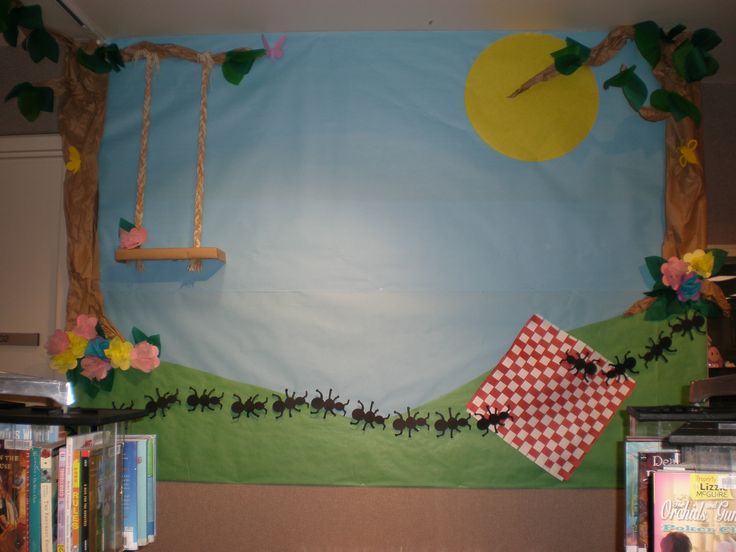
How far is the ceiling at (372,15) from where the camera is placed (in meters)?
2.64

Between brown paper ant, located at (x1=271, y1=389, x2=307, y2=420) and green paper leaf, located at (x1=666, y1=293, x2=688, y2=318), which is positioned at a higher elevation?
green paper leaf, located at (x1=666, y1=293, x2=688, y2=318)

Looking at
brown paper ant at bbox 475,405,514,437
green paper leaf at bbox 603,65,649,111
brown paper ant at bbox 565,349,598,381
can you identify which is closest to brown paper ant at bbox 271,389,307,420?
brown paper ant at bbox 475,405,514,437

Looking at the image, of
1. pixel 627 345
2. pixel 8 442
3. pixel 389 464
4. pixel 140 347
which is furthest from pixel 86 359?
pixel 627 345

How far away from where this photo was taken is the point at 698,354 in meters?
2.64

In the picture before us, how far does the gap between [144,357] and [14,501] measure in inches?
40.1

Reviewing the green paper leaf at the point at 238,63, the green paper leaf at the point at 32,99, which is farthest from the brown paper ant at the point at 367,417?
the green paper leaf at the point at 32,99

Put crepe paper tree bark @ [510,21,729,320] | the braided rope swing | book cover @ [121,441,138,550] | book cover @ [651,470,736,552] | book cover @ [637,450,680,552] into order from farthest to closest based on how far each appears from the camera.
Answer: the braided rope swing, crepe paper tree bark @ [510,21,729,320], book cover @ [121,441,138,550], book cover @ [637,450,680,552], book cover @ [651,470,736,552]

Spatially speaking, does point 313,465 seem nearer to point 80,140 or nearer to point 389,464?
point 389,464

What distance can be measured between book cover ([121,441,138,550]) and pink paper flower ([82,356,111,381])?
2.96 feet

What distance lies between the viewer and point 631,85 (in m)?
2.69

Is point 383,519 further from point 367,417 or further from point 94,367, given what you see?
point 94,367

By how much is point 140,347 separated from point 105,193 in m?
0.77

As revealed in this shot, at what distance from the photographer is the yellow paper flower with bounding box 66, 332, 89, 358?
8.82 feet

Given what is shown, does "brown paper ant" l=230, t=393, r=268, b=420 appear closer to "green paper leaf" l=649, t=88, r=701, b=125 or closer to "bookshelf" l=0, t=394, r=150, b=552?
"bookshelf" l=0, t=394, r=150, b=552
